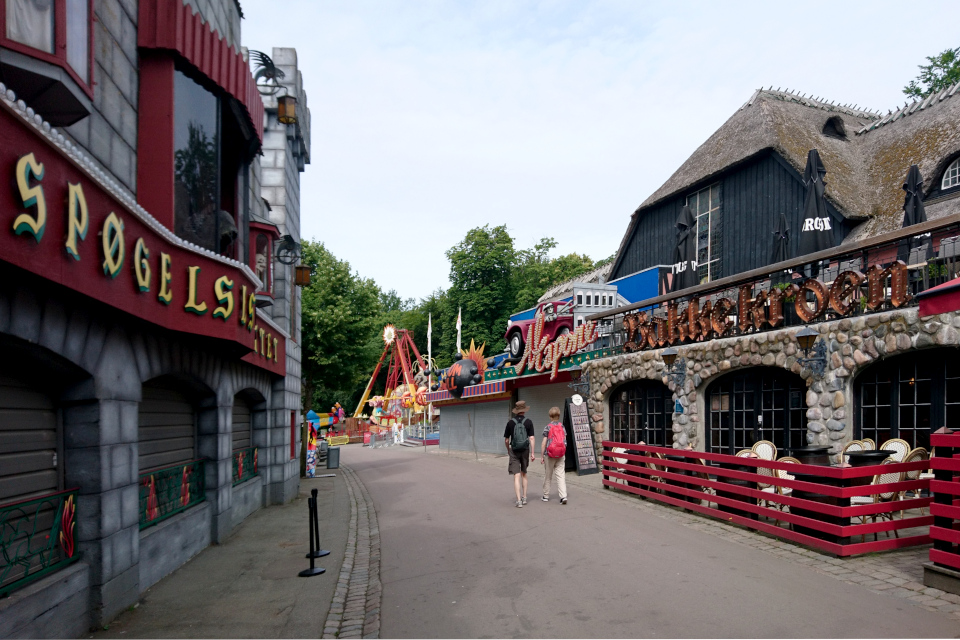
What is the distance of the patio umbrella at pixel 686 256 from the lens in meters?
19.3

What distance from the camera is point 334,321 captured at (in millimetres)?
32281

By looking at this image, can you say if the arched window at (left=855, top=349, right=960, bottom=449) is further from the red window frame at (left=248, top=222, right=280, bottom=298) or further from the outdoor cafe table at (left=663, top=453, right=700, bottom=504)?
the red window frame at (left=248, top=222, right=280, bottom=298)

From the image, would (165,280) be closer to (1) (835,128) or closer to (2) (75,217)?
(2) (75,217)

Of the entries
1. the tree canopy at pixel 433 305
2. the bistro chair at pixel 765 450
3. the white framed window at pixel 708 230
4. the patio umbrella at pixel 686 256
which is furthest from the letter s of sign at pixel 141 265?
the tree canopy at pixel 433 305

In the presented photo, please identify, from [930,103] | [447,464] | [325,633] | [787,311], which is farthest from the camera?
[447,464]

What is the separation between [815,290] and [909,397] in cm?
228

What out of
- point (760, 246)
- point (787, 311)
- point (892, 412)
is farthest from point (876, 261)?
point (760, 246)

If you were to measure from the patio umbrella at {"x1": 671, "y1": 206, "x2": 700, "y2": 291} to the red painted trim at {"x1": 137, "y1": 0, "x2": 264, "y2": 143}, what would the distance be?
1328cm

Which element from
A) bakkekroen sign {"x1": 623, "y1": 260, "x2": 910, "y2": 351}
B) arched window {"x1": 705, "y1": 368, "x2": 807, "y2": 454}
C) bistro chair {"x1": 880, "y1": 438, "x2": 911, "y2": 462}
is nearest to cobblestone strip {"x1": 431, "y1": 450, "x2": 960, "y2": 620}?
bistro chair {"x1": 880, "y1": 438, "x2": 911, "y2": 462}

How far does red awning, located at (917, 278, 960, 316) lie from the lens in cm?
599

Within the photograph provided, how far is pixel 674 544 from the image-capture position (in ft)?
28.1

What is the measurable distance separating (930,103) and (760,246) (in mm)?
6014

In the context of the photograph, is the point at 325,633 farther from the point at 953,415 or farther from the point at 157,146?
the point at 953,415

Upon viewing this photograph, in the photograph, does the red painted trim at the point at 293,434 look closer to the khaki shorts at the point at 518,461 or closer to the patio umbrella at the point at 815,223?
the khaki shorts at the point at 518,461
